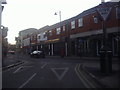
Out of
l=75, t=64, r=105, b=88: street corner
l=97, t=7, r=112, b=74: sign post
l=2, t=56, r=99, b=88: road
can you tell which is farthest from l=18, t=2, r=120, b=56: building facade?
l=75, t=64, r=105, b=88: street corner

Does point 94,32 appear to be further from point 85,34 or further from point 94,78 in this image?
point 94,78

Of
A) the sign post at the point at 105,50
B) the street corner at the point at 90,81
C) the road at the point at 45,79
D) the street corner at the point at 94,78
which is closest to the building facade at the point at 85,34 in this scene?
the road at the point at 45,79

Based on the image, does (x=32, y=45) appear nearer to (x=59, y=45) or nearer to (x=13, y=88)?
(x=59, y=45)

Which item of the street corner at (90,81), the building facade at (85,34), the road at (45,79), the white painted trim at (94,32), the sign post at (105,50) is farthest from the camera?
the building facade at (85,34)

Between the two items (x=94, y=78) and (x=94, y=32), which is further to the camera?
(x=94, y=32)

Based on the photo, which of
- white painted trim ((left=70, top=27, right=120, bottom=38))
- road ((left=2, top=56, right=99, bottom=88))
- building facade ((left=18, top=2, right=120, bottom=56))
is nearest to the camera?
road ((left=2, top=56, right=99, bottom=88))

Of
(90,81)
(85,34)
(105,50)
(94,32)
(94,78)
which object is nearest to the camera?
(90,81)

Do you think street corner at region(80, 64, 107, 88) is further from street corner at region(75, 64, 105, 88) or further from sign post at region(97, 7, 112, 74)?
sign post at region(97, 7, 112, 74)

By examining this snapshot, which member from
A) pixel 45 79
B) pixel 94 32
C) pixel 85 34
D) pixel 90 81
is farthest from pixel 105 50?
pixel 85 34

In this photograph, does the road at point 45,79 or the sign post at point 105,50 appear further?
the sign post at point 105,50

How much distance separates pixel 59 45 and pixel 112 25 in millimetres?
21257

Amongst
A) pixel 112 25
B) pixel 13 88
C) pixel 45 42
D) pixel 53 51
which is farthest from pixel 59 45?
pixel 13 88

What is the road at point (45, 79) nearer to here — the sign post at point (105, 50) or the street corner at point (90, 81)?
the street corner at point (90, 81)

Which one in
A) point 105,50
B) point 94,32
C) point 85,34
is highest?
point 94,32
